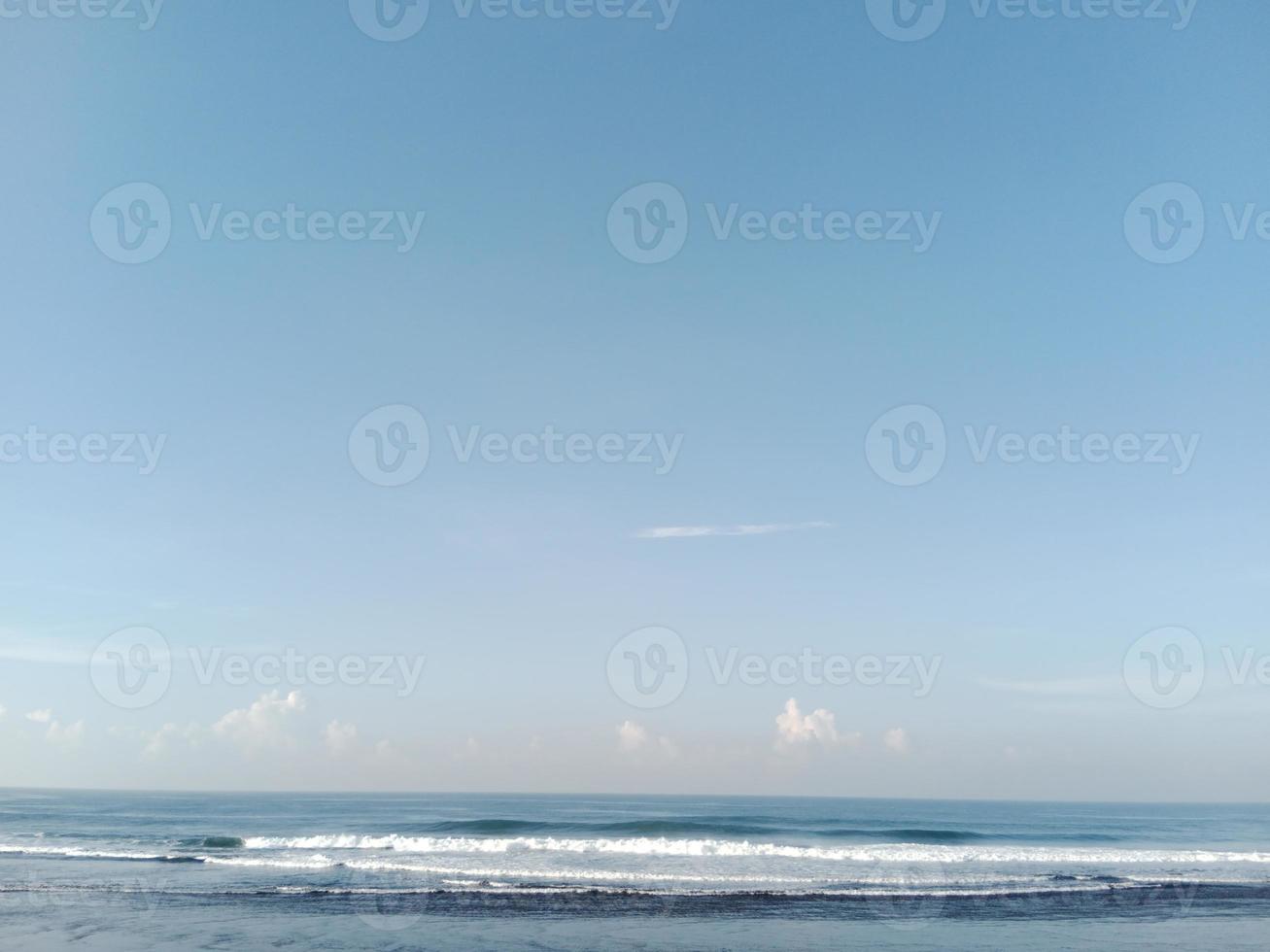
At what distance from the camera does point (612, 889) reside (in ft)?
86.4

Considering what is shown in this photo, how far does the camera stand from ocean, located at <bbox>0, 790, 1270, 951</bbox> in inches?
790

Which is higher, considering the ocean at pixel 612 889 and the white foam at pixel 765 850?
the ocean at pixel 612 889

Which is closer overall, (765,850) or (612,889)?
(612,889)

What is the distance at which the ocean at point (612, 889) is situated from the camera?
20078 millimetres

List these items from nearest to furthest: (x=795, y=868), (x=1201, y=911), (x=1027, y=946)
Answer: (x=1027, y=946)
(x=1201, y=911)
(x=795, y=868)

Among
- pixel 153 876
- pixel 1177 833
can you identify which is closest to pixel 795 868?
pixel 153 876

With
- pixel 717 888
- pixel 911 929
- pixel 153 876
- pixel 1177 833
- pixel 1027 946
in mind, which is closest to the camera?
pixel 1027 946

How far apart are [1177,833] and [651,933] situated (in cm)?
4965

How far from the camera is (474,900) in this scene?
2400 centimetres

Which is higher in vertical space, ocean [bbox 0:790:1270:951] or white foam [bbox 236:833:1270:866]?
ocean [bbox 0:790:1270:951]

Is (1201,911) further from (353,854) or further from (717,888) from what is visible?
(353,854)

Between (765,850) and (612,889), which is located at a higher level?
(612,889)

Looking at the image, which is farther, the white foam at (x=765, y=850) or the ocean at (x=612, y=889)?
the white foam at (x=765, y=850)

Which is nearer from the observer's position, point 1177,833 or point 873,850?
point 873,850
